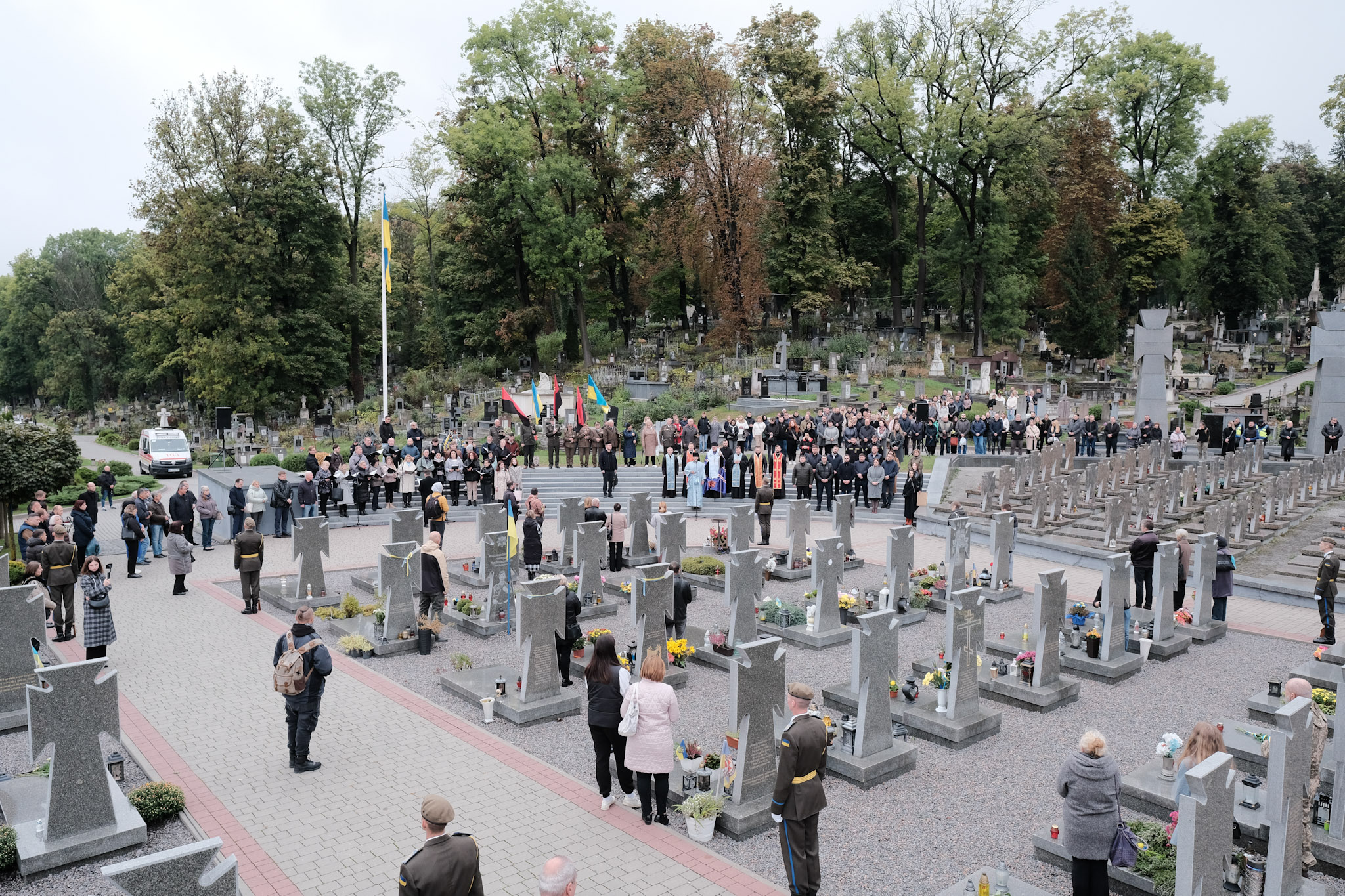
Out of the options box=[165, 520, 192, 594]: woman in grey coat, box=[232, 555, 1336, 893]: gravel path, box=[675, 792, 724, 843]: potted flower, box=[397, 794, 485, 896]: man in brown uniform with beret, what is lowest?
box=[232, 555, 1336, 893]: gravel path

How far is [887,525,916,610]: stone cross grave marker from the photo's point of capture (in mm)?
15852

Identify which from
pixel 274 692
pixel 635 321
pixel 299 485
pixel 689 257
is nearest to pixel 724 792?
pixel 274 692

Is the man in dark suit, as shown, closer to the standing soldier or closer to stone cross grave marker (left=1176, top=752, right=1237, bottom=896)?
stone cross grave marker (left=1176, top=752, right=1237, bottom=896)

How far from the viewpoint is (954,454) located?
95.6 feet

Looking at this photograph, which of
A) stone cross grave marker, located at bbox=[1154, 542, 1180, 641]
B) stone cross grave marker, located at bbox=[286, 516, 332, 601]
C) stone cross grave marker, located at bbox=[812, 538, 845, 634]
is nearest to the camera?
stone cross grave marker, located at bbox=[1154, 542, 1180, 641]

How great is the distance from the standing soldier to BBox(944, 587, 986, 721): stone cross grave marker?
36.9 ft

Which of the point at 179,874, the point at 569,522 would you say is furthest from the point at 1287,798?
the point at 569,522

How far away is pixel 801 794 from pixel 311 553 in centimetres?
1206

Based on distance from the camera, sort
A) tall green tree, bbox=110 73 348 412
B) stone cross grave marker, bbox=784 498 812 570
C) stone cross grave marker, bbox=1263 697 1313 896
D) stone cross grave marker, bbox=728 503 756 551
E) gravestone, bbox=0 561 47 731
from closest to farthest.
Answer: stone cross grave marker, bbox=1263 697 1313 896 < gravestone, bbox=0 561 47 731 < stone cross grave marker, bbox=784 498 812 570 < stone cross grave marker, bbox=728 503 756 551 < tall green tree, bbox=110 73 348 412

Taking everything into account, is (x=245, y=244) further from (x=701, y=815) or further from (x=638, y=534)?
(x=701, y=815)

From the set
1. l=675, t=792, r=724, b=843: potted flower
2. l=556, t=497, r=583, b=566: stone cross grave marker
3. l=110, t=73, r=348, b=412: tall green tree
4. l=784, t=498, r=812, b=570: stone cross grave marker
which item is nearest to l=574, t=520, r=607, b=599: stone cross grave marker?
l=556, t=497, r=583, b=566: stone cross grave marker

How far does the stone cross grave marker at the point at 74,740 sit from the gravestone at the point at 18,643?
3.41 m

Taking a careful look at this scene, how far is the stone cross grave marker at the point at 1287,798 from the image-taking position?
6.92 metres

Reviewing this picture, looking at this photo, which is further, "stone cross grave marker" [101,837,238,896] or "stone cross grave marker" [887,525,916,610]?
"stone cross grave marker" [887,525,916,610]
